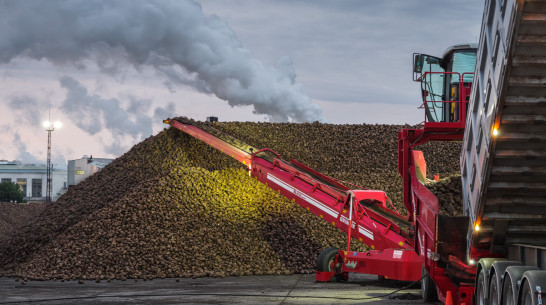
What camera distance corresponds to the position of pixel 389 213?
1748cm

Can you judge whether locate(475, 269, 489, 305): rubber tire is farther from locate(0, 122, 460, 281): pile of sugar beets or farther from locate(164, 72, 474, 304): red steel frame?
locate(0, 122, 460, 281): pile of sugar beets

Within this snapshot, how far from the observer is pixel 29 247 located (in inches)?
882

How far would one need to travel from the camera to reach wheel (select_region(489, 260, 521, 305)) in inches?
335

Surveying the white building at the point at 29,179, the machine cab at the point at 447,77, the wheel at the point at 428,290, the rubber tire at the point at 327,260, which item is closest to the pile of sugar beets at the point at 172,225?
the rubber tire at the point at 327,260

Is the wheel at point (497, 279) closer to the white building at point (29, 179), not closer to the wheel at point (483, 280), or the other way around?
the wheel at point (483, 280)

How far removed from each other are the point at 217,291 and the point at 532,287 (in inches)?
360

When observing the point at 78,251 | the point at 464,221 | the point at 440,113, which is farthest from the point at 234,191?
the point at 464,221

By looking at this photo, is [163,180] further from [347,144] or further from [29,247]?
[347,144]

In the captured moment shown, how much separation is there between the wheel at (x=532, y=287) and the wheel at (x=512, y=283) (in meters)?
0.13

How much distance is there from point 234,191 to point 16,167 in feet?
339

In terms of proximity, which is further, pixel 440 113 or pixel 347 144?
pixel 347 144

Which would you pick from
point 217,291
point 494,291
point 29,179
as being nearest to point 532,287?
point 494,291

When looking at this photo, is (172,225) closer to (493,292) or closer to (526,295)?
(493,292)

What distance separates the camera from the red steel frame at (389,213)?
11.6 metres
